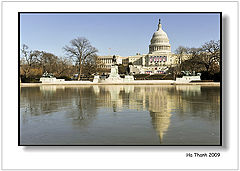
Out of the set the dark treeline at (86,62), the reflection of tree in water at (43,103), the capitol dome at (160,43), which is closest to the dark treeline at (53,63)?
the dark treeline at (86,62)

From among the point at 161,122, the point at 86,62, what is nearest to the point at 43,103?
the point at 161,122

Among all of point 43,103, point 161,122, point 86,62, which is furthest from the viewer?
point 86,62

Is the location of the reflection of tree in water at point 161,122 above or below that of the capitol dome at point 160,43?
below

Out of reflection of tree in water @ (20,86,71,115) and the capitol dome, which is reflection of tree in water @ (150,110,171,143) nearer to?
reflection of tree in water @ (20,86,71,115)

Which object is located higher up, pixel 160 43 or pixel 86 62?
pixel 160 43

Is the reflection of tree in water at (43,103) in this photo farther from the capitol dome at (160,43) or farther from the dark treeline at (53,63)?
the capitol dome at (160,43)

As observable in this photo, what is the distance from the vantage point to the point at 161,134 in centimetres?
598

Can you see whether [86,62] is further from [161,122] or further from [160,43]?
[160,43]

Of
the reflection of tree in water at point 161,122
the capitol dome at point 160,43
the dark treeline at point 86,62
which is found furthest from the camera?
the capitol dome at point 160,43

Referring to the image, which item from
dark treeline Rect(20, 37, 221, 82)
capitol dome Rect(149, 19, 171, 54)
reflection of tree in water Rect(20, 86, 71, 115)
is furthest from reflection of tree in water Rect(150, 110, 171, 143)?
capitol dome Rect(149, 19, 171, 54)

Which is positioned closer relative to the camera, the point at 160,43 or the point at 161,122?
the point at 161,122

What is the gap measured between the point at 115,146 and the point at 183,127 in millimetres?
2546
